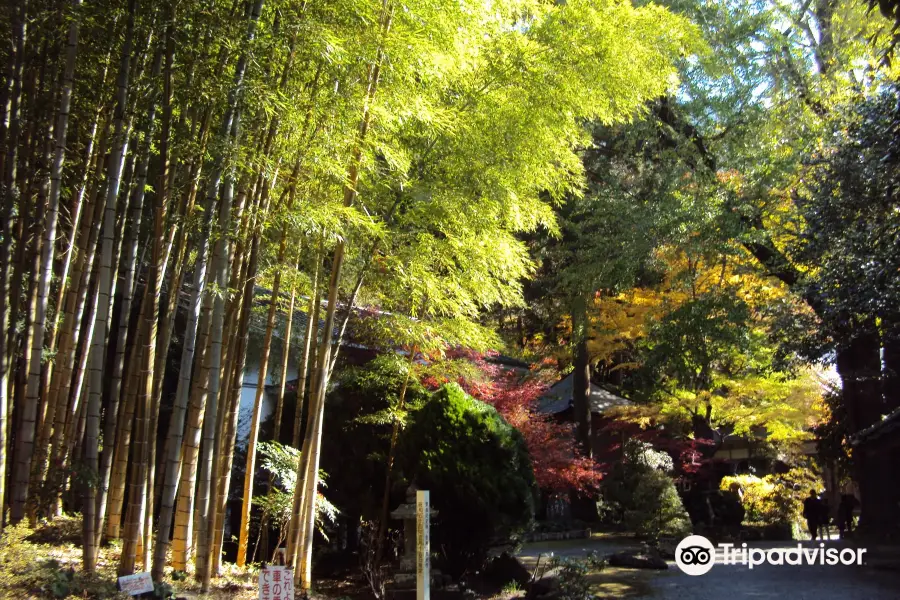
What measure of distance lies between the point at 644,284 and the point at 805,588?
24.6 ft

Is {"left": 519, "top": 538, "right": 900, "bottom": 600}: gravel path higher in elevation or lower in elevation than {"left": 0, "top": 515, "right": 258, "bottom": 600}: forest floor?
lower

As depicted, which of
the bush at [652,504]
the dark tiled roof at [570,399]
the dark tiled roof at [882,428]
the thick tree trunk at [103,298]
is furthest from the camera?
the dark tiled roof at [570,399]

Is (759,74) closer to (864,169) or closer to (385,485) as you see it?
(864,169)

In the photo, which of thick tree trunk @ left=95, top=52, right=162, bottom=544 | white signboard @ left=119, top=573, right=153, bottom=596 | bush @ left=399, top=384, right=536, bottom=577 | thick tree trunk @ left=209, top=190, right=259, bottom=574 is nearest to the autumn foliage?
bush @ left=399, top=384, right=536, bottom=577

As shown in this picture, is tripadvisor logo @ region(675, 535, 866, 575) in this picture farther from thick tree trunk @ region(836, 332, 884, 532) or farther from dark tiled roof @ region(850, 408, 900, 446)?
dark tiled roof @ region(850, 408, 900, 446)

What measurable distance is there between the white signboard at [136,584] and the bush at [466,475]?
9.71 feet

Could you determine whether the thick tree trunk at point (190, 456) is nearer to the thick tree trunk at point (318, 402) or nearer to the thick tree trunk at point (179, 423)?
the thick tree trunk at point (179, 423)

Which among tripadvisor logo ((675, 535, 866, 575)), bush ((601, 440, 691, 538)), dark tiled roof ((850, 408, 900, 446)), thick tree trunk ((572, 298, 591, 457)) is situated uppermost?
thick tree trunk ((572, 298, 591, 457))

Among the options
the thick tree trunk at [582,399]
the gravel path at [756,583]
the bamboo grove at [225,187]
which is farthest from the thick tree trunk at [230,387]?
the thick tree trunk at [582,399]

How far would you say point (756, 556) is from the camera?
9414 millimetres

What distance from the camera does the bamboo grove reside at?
4.19 metres

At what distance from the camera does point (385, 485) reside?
7.27 metres

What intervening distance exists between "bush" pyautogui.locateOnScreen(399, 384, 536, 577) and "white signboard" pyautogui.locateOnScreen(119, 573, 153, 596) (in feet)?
9.71

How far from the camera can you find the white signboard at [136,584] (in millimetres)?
3848
